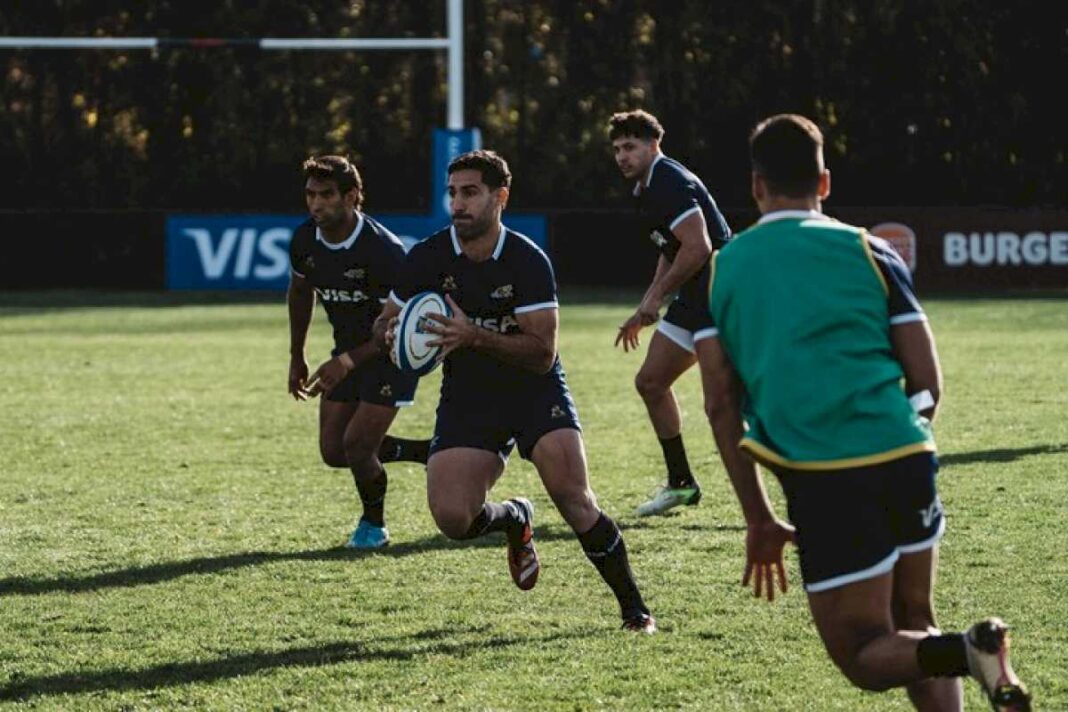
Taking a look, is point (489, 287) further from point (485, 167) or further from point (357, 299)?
point (357, 299)

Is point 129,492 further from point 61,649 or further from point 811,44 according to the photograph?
point 811,44

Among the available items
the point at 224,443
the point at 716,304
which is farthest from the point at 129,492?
the point at 716,304

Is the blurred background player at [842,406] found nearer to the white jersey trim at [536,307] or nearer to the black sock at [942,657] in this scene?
the black sock at [942,657]

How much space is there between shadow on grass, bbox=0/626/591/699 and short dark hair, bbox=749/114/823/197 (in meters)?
2.50

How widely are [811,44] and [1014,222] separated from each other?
5.30 meters

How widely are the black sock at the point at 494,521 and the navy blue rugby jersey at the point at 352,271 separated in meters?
1.76

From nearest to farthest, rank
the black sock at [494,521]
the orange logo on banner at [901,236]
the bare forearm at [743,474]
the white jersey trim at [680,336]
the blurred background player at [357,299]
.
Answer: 1. the bare forearm at [743,474]
2. the black sock at [494,521]
3. the blurred background player at [357,299]
4. the white jersey trim at [680,336]
5. the orange logo on banner at [901,236]

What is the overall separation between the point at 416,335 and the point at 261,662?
129 centimetres

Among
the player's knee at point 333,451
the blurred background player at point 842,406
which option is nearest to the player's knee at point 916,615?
the blurred background player at point 842,406

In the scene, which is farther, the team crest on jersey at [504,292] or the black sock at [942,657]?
the team crest on jersey at [504,292]

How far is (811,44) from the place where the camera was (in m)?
30.1

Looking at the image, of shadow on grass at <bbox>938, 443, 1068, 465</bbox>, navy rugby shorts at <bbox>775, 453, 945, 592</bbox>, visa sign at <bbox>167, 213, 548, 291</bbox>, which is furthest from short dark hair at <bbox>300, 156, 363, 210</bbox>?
visa sign at <bbox>167, 213, 548, 291</bbox>

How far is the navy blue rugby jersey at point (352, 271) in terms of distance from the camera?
888 cm

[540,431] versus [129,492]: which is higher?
[540,431]
